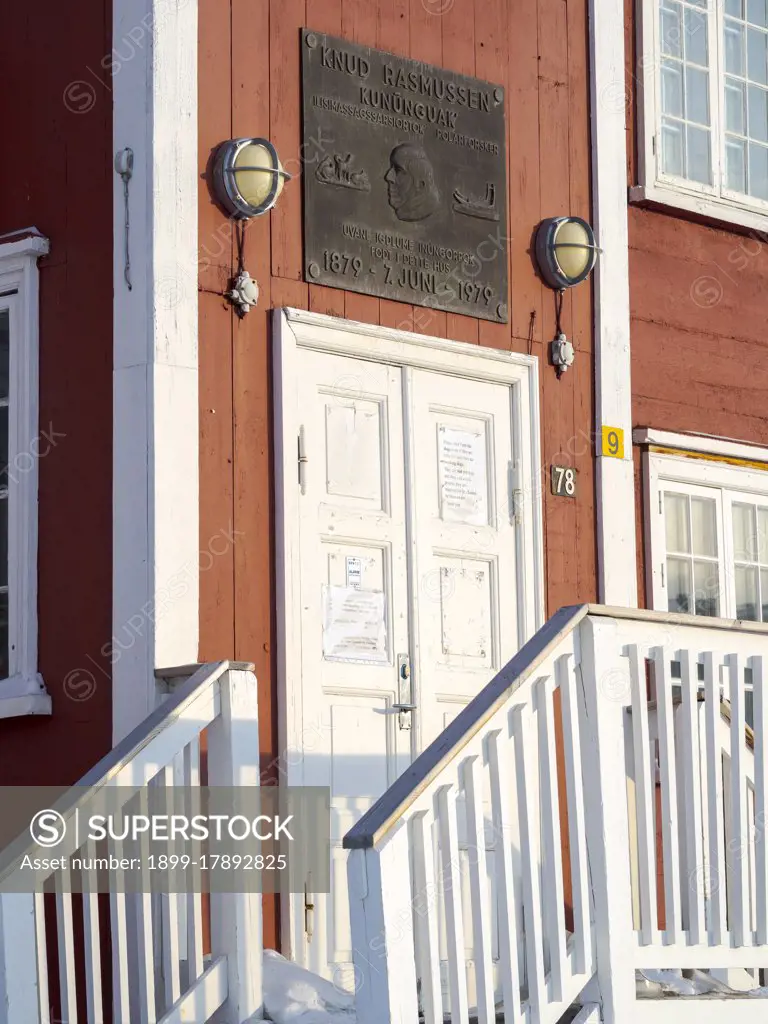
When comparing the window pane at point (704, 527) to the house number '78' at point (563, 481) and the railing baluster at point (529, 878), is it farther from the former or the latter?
the railing baluster at point (529, 878)

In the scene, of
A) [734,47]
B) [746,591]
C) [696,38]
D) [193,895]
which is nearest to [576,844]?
[193,895]

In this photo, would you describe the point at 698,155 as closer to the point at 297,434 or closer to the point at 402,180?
the point at 402,180

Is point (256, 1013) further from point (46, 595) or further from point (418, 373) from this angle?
point (418, 373)

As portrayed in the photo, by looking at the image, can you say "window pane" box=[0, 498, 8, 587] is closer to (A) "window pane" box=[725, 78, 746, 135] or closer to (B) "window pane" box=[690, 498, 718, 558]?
(B) "window pane" box=[690, 498, 718, 558]

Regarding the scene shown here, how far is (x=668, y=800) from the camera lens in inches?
228

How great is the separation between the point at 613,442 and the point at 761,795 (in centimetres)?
271

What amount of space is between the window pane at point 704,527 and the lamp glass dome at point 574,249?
145cm

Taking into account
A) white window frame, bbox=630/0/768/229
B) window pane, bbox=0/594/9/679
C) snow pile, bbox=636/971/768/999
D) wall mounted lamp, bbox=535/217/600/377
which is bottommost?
snow pile, bbox=636/971/768/999

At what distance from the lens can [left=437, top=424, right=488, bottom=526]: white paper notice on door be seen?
768cm

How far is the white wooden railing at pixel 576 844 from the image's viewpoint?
4.91m

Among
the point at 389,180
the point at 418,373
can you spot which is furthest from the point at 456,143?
the point at 418,373

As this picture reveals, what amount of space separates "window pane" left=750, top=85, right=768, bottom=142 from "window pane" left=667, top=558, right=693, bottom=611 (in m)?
2.44

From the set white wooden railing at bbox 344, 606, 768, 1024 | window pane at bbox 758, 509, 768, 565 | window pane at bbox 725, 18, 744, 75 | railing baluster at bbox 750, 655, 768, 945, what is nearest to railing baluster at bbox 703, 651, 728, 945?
white wooden railing at bbox 344, 606, 768, 1024

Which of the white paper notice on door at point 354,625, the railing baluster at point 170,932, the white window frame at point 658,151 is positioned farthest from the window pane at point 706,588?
the railing baluster at point 170,932
